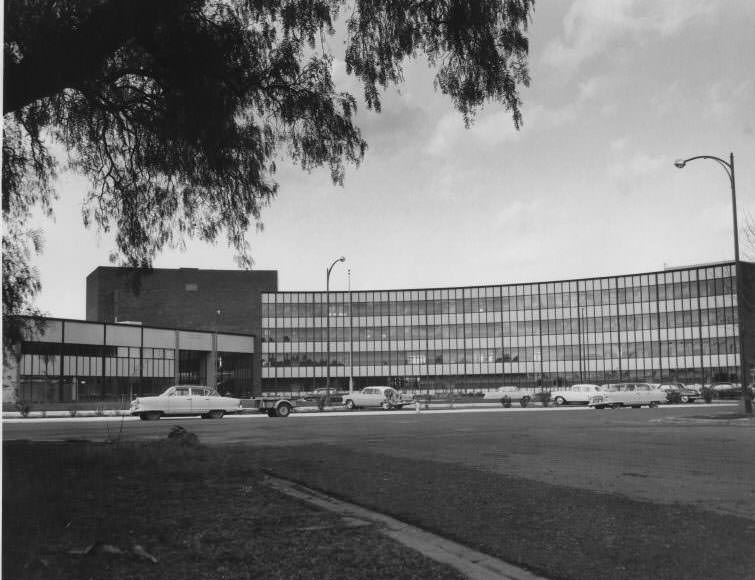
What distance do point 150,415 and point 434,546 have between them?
31139 millimetres

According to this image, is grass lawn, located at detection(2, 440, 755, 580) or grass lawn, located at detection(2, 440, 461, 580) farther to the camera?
grass lawn, located at detection(2, 440, 755, 580)

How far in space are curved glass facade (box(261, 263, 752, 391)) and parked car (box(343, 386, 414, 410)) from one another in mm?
50213

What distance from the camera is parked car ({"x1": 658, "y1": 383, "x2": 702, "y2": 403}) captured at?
53844 millimetres

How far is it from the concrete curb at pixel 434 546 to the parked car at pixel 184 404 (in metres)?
27.7

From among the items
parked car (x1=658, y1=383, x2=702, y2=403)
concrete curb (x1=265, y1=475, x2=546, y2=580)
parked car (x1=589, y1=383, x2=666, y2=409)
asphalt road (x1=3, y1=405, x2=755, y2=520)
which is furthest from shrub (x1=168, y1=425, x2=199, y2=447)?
parked car (x1=658, y1=383, x2=702, y2=403)

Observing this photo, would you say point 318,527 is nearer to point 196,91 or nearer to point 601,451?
point 196,91

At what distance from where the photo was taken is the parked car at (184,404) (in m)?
34.9

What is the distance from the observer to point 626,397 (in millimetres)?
47594

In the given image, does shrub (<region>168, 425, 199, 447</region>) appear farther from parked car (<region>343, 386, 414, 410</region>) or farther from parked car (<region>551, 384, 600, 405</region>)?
parked car (<region>551, 384, 600, 405</region>)

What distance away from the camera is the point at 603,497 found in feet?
29.2

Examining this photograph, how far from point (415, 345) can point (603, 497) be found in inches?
3990

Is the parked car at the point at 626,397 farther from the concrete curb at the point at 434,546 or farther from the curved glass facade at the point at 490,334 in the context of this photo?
the curved glass facade at the point at 490,334

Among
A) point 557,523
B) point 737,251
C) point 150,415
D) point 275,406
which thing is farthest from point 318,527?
point 275,406

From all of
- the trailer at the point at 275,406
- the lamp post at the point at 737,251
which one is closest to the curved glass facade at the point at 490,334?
the trailer at the point at 275,406
